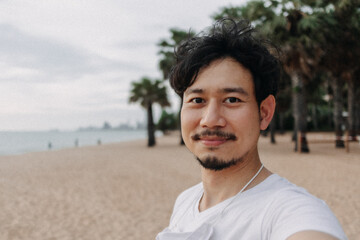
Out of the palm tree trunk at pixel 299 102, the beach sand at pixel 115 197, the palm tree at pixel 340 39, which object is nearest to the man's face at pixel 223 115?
the beach sand at pixel 115 197

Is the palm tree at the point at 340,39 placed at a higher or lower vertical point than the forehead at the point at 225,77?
higher

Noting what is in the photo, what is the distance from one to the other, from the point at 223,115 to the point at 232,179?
0.30 meters

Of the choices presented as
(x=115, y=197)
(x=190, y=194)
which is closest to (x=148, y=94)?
(x=115, y=197)

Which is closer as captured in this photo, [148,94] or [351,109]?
[351,109]

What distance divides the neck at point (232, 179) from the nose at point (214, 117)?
0.70 ft

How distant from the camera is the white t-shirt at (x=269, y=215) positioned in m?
0.96

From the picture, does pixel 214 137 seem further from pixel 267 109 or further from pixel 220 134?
pixel 267 109

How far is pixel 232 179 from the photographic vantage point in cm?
132

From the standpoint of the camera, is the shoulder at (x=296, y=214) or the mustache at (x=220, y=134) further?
the mustache at (x=220, y=134)

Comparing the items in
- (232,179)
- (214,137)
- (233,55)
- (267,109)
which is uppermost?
(233,55)

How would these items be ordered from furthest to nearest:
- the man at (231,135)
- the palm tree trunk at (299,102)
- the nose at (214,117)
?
1. the palm tree trunk at (299,102)
2. the nose at (214,117)
3. the man at (231,135)

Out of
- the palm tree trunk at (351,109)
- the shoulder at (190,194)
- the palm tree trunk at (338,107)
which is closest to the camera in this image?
the shoulder at (190,194)

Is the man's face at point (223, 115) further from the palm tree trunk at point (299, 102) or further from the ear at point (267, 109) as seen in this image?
the palm tree trunk at point (299, 102)

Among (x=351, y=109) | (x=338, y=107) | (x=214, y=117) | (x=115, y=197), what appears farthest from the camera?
(x=351, y=109)
